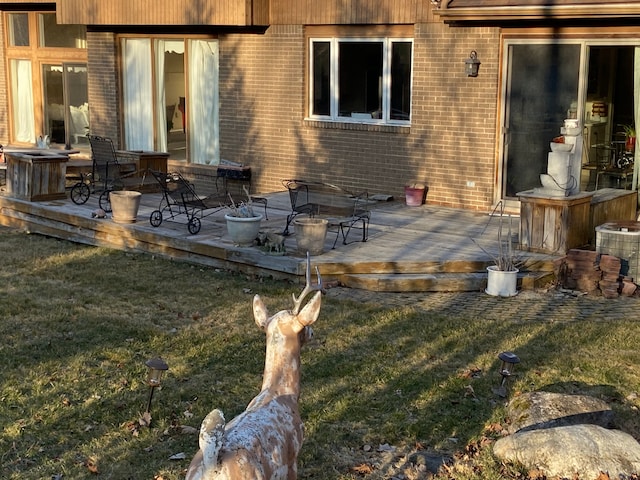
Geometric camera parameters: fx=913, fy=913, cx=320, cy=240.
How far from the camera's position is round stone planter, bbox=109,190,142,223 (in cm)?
1259

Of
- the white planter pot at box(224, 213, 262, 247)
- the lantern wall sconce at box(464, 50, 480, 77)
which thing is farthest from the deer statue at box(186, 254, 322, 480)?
the lantern wall sconce at box(464, 50, 480, 77)

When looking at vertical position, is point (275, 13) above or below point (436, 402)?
above

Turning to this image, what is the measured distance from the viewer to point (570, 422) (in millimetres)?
6539

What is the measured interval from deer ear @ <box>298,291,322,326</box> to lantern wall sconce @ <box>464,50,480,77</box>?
377 inches

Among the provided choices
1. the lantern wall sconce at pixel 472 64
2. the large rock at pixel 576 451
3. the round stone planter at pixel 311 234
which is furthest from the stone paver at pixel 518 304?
the lantern wall sconce at pixel 472 64

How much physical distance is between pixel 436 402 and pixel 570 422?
1059mm

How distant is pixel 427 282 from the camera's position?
10.3m

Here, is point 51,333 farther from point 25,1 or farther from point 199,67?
point 25,1

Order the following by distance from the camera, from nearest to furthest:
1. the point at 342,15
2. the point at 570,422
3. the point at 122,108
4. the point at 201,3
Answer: the point at 570,422 < the point at 342,15 < the point at 201,3 < the point at 122,108

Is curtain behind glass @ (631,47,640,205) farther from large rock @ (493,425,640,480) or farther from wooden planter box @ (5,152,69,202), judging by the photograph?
wooden planter box @ (5,152,69,202)

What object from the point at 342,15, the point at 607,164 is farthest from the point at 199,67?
the point at 607,164

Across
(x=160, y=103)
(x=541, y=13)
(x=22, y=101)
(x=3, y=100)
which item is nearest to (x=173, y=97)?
(x=160, y=103)

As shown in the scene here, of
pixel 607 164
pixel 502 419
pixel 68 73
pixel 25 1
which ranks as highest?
pixel 25 1

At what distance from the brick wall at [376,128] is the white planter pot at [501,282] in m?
3.83
